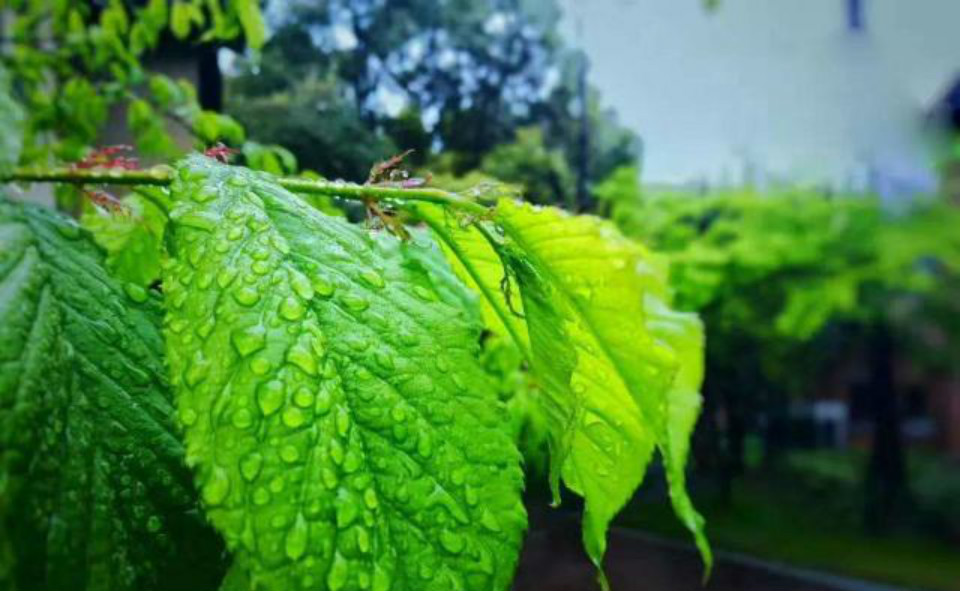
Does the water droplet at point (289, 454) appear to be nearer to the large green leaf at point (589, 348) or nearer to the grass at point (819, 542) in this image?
the large green leaf at point (589, 348)

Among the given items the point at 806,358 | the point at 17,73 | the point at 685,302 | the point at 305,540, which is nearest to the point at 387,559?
the point at 305,540

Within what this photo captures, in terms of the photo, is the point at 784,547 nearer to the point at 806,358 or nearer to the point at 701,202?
the point at 806,358

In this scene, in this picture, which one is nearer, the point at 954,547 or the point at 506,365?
the point at 506,365

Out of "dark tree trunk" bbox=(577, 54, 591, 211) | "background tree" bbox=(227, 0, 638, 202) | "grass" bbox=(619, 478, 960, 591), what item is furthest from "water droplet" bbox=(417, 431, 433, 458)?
"grass" bbox=(619, 478, 960, 591)

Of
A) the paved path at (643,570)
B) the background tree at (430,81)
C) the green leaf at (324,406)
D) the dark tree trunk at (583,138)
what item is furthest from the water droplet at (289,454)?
the dark tree trunk at (583,138)

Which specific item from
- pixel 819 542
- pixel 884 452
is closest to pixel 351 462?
pixel 819 542

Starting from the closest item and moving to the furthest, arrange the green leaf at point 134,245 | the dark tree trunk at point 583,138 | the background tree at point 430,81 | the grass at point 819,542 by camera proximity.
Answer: the green leaf at point 134,245
the background tree at point 430,81
the dark tree trunk at point 583,138
the grass at point 819,542

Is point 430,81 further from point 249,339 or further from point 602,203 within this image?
point 249,339
